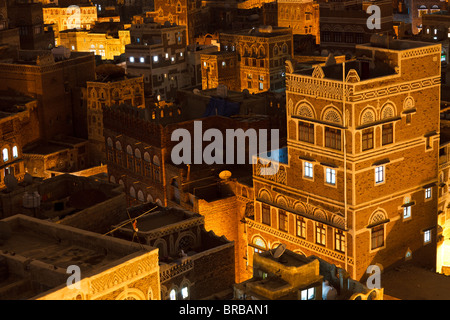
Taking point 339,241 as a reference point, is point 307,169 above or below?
above

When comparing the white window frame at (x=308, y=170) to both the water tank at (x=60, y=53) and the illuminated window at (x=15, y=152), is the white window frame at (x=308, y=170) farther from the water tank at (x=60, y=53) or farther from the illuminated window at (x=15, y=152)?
the water tank at (x=60, y=53)

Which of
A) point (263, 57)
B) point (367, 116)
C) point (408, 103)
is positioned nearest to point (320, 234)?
point (367, 116)

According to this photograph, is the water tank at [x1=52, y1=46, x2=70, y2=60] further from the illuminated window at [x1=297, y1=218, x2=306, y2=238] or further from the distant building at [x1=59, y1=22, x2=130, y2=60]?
the illuminated window at [x1=297, y1=218, x2=306, y2=238]

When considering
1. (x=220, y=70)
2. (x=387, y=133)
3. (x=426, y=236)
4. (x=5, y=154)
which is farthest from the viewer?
(x=220, y=70)

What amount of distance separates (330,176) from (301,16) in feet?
244

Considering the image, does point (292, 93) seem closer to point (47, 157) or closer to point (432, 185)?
point (432, 185)

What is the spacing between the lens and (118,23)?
14988 centimetres

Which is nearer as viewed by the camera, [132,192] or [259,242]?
[259,242]

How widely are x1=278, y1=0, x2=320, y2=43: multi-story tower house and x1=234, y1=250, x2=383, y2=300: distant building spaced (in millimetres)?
82830

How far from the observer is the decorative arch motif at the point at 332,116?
5425cm

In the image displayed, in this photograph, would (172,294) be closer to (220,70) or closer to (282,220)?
(282,220)

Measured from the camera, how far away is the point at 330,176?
183 feet
